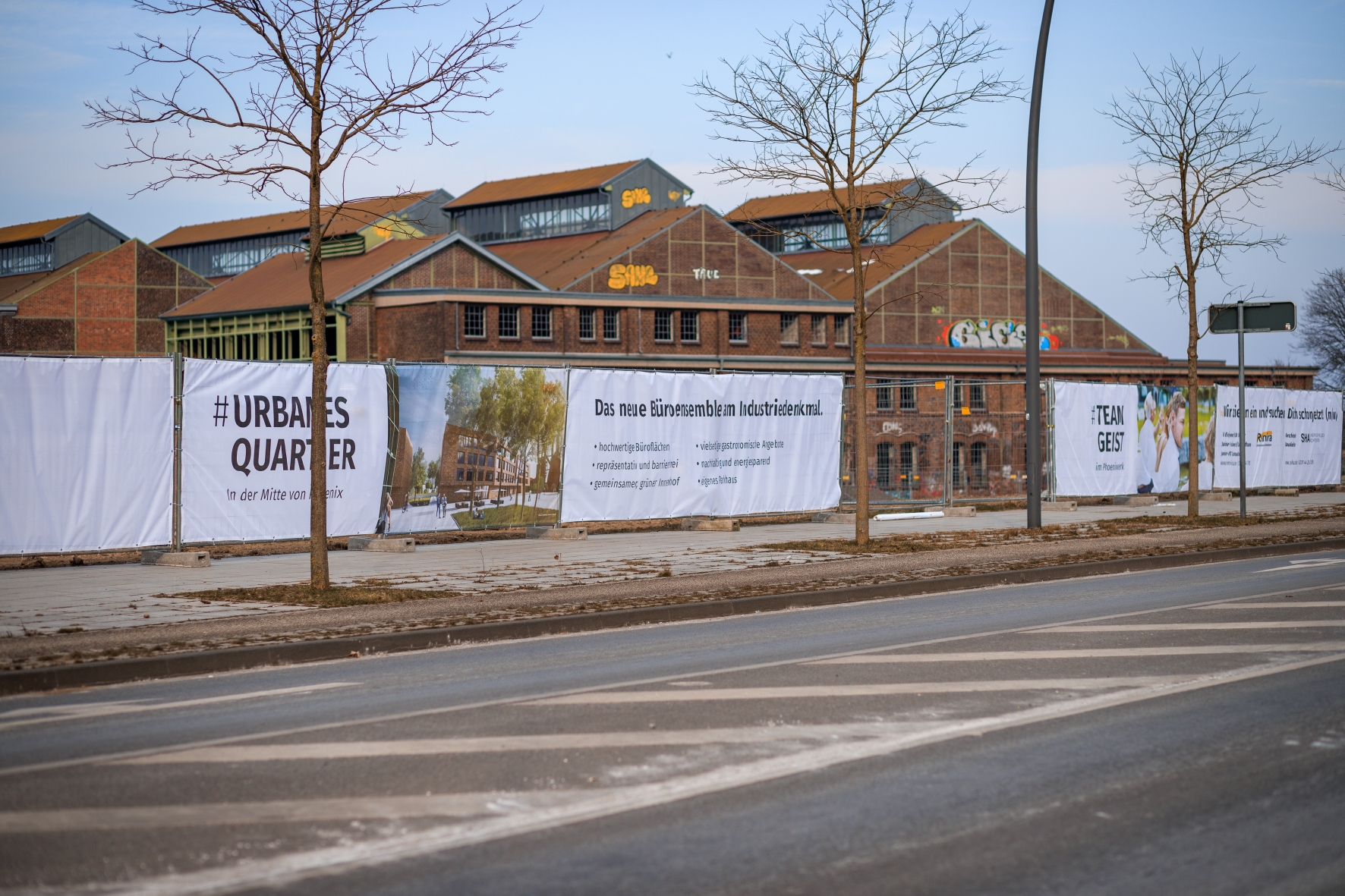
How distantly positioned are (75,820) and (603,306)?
6148 cm

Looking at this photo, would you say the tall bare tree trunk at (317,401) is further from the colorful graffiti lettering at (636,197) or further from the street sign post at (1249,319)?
the colorful graffiti lettering at (636,197)

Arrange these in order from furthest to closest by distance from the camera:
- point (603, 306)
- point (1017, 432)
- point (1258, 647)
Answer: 1. point (603, 306)
2. point (1017, 432)
3. point (1258, 647)

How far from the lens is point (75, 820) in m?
5.61

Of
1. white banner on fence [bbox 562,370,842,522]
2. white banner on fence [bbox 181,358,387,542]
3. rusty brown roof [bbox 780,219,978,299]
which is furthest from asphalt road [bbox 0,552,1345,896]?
rusty brown roof [bbox 780,219,978,299]

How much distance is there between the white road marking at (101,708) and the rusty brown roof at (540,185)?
71540 mm

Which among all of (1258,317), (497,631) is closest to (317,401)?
(497,631)

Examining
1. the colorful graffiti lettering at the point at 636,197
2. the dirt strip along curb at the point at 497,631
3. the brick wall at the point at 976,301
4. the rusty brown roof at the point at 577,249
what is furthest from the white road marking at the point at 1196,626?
the colorful graffiti lettering at the point at 636,197

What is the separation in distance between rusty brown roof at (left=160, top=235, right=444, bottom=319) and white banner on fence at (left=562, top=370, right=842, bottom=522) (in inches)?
1726

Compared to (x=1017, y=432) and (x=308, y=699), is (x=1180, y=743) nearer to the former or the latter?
(x=308, y=699)

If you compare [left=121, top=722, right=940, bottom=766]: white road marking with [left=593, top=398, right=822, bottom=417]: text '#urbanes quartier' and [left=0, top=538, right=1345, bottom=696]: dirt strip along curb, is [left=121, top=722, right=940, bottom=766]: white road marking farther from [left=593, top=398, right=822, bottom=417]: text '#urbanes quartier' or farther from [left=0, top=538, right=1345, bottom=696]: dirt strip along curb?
[left=593, top=398, right=822, bottom=417]: text '#urbanes quartier'

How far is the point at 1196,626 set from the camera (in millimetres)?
11203

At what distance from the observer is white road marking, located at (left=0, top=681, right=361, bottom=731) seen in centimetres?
797

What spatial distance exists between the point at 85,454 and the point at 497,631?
6.97 metres

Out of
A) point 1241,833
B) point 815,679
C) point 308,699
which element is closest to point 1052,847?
point 1241,833
